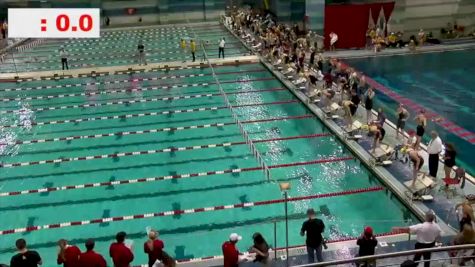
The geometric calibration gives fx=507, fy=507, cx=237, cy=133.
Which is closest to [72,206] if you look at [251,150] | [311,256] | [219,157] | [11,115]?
[219,157]

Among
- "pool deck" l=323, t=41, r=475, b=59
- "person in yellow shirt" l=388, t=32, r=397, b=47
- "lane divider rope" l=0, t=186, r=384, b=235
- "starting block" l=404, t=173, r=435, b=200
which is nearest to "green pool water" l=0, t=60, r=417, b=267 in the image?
"lane divider rope" l=0, t=186, r=384, b=235

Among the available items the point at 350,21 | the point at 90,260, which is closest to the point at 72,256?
the point at 90,260

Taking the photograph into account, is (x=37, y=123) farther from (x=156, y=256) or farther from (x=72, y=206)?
(x=156, y=256)

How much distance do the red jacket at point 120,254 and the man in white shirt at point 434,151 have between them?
19.8 ft

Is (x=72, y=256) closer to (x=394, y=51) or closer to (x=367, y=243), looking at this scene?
(x=367, y=243)

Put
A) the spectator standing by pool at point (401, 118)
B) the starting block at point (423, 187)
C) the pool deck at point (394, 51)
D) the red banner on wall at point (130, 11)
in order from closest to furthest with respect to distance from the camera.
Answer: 1. the starting block at point (423, 187)
2. the spectator standing by pool at point (401, 118)
3. the pool deck at point (394, 51)
4. the red banner on wall at point (130, 11)

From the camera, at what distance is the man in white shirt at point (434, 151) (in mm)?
9406

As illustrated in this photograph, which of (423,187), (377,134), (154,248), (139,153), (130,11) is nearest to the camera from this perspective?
(154,248)

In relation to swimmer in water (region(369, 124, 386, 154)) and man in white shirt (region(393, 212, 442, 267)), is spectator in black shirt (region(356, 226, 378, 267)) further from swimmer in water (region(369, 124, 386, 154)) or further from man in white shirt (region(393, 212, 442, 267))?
swimmer in water (region(369, 124, 386, 154))

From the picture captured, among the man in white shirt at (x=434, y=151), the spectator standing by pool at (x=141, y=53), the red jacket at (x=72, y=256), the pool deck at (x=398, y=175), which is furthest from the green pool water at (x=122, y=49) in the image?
the red jacket at (x=72, y=256)
